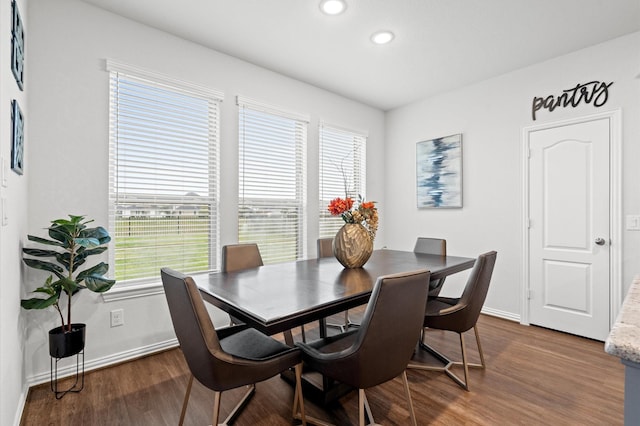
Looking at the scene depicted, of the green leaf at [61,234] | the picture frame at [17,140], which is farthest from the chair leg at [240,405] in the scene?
the picture frame at [17,140]

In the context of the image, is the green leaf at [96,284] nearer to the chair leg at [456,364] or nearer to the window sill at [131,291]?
the window sill at [131,291]

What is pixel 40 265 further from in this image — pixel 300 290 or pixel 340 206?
pixel 340 206

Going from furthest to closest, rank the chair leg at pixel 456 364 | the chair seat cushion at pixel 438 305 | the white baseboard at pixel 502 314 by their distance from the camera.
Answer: the white baseboard at pixel 502 314, the chair seat cushion at pixel 438 305, the chair leg at pixel 456 364

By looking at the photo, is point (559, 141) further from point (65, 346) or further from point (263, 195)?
point (65, 346)

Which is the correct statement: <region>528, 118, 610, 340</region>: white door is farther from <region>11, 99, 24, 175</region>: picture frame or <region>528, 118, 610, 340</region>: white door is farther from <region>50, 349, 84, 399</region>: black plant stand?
<region>11, 99, 24, 175</region>: picture frame

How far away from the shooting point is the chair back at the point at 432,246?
308cm

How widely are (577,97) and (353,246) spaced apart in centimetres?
278

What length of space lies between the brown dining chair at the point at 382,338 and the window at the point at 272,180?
2063 mm

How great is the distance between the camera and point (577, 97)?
3.11 meters

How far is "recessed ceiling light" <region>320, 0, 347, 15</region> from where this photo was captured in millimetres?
2377

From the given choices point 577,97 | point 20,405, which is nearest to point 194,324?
point 20,405

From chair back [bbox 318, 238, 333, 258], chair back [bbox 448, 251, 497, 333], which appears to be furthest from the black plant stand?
chair back [bbox 448, 251, 497, 333]

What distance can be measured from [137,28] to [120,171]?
1212 millimetres

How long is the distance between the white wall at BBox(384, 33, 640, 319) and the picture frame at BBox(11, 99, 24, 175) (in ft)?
13.5
